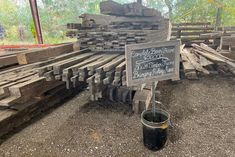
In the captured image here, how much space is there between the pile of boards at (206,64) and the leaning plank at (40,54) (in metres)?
2.81

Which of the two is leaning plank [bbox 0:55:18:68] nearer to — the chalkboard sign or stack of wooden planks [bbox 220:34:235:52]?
the chalkboard sign

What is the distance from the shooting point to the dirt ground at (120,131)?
2.21 metres

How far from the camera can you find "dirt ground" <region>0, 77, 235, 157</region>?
7.24ft

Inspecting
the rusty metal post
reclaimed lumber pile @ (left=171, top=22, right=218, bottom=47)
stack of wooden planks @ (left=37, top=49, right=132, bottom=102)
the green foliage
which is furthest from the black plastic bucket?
the green foliage

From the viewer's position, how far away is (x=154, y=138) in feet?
7.04

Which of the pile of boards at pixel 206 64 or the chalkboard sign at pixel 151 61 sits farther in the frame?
the pile of boards at pixel 206 64

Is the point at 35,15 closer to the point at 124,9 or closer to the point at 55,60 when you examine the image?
the point at 124,9

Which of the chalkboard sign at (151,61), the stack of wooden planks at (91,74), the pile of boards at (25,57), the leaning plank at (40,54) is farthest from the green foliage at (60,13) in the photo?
the chalkboard sign at (151,61)

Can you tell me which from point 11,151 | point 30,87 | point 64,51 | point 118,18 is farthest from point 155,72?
point 64,51

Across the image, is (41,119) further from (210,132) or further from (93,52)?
(210,132)

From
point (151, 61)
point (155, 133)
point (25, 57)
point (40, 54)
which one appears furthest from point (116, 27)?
point (155, 133)

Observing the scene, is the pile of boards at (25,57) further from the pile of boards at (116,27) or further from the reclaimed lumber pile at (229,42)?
the reclaimed lumber pile at (229,42)

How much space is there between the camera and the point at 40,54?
11.9ft

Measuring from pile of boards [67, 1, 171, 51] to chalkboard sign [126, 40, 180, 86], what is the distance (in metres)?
1.25
